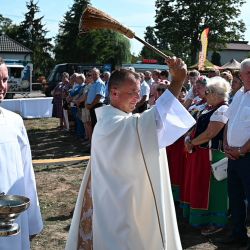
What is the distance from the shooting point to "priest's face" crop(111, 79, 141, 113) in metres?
3.17

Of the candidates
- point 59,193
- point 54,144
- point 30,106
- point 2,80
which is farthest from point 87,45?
point 2,80

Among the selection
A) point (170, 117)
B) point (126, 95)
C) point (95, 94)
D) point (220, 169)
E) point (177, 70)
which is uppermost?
point (177, 70)

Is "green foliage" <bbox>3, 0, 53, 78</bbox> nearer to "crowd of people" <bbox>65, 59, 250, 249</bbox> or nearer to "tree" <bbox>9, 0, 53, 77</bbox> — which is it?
"tree" <bbox>9, 0, 53, 77</bbox>

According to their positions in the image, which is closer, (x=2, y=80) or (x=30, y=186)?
(x=2, y=80)

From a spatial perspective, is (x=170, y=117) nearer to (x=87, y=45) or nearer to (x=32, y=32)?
(x=87, y=45)

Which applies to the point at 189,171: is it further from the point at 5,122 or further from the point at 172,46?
the point at 172,46

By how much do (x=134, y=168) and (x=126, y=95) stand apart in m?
0.52

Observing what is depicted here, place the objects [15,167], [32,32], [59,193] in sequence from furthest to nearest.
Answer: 1. [32,32]
2. [59,193]
3. [15,167]

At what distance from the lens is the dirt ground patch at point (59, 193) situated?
4.98 meters

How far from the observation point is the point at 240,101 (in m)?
4.50

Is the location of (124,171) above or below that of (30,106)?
above

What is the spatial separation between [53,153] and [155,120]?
781cm

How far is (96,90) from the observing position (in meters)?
10.4

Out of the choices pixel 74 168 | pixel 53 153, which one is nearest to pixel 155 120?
pixel 74 168
